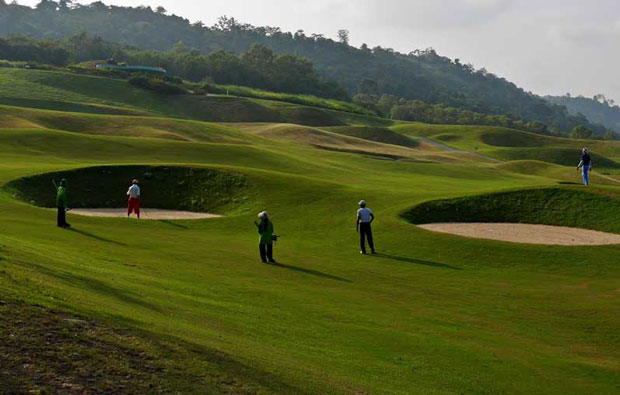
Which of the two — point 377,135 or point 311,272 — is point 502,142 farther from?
point 311,272

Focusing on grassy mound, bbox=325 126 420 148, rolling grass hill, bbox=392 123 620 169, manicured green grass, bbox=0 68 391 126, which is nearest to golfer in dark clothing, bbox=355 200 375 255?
grassy mound, bbox=325 126 420 148

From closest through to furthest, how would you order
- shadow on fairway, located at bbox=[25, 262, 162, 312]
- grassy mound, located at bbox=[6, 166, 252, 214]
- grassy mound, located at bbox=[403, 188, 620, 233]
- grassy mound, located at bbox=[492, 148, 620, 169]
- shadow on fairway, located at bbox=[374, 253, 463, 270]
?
shadow on fairway, located at bbox=[25, 262, 162, 312], shadow on fairway, located at bbox=[374, 253, 463, 270], grassy mound, located at bbox=[403, 188, 620, 233], grassy mound, located at bbox=[6, 166, 252, 214], grassy mound, located at bbox=[492, 148, 620, 169]

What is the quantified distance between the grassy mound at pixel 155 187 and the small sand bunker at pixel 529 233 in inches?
477

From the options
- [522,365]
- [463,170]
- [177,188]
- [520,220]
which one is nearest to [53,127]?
[177,188]

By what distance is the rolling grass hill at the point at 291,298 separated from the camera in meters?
12.2

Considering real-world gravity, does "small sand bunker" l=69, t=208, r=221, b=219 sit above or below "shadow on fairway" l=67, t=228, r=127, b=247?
below

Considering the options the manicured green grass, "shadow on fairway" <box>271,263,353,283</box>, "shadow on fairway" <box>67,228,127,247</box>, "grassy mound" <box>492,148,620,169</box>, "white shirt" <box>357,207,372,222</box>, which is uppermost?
the manicured green grass

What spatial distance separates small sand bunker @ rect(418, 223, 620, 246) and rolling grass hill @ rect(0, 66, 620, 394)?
5.71ft

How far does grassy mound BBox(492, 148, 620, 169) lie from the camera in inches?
4764

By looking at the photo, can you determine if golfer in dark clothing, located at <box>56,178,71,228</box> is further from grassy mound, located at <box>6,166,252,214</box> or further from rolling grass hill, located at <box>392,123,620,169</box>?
rolling grass hill, located at <box>392,123,620,169</box>

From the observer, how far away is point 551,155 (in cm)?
12419

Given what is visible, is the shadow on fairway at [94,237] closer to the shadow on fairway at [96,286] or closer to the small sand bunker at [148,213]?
the small sand bunker at [148,213]

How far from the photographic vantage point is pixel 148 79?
15225 cm

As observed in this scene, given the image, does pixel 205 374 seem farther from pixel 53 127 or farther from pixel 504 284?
pixel 53 127
